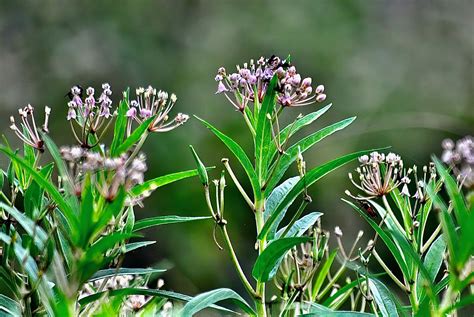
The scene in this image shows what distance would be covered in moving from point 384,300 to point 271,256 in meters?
0.08

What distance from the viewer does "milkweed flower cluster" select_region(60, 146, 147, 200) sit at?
38 cm

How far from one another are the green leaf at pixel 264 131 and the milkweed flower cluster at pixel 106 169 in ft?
0.31

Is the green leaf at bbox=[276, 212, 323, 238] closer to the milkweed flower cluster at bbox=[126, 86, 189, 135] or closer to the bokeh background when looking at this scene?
the milkweed flower cluster at bbox=[126, 86, 189, 135]

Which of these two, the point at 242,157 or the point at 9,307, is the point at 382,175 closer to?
the point at 242,157

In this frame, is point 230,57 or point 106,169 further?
point 230,57

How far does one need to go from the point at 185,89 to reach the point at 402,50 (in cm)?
97

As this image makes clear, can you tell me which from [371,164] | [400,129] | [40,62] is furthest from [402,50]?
[371,164]

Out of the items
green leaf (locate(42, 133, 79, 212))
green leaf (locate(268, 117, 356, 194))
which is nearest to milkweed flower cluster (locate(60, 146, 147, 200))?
green leaf (locate(42, 133, 79, 212))

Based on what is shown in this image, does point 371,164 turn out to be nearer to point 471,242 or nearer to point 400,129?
point 471,242

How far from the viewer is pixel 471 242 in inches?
14.6

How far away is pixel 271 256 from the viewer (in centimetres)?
43

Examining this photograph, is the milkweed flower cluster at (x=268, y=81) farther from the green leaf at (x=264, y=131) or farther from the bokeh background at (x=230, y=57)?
the bokeh background at (x=230, y=57)

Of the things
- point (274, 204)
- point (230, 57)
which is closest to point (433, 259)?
point (274, 204)

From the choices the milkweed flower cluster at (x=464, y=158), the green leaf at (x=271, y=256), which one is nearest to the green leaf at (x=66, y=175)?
the green leaf at (x=271, y=256)
